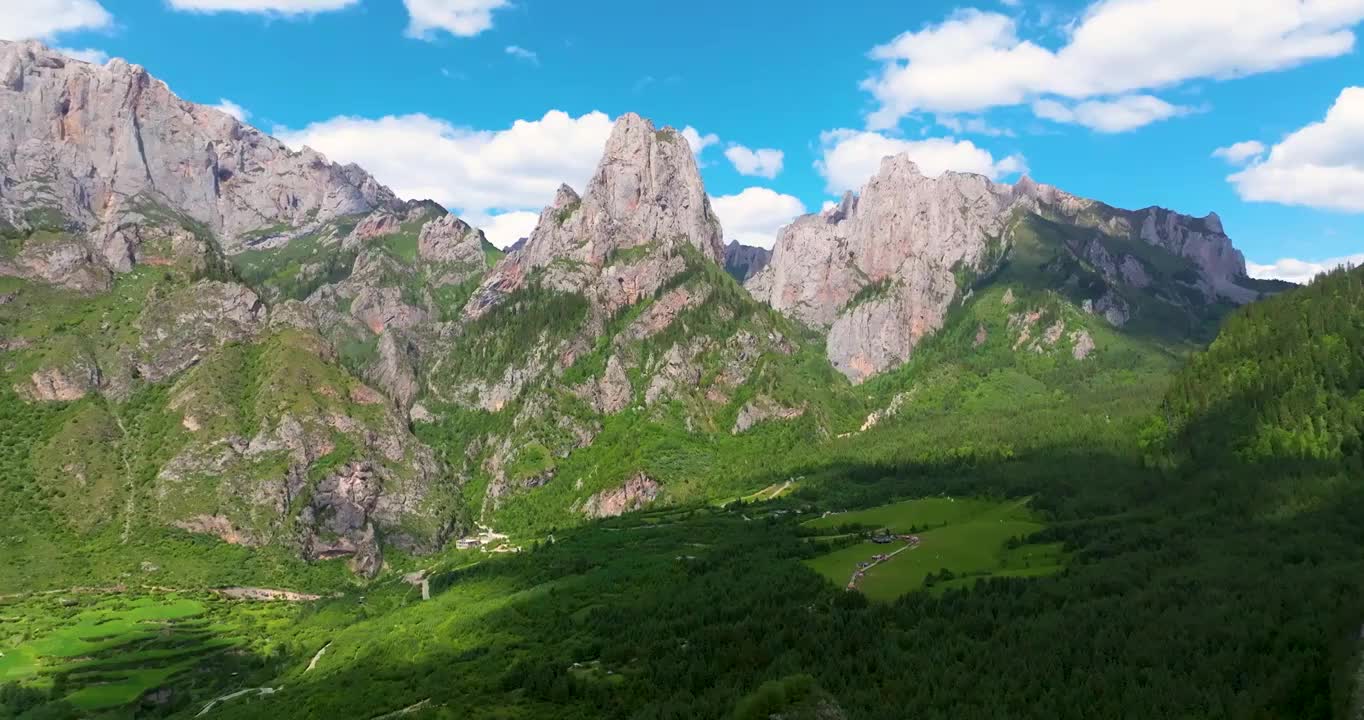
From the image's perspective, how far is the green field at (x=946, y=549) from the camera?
433ft

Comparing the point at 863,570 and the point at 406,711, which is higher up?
the point at 863,570

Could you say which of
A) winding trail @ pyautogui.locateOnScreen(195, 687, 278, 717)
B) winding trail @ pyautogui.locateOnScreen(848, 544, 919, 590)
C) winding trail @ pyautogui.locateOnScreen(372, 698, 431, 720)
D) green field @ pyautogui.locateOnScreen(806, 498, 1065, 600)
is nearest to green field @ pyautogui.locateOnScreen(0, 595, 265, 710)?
winding trail @ pyautogui.locateOnScreen(195, 687, 278, 717)

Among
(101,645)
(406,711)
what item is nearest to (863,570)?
(406,711)

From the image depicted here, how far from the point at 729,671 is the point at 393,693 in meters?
54.6

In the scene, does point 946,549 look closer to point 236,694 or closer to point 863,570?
point 863,570

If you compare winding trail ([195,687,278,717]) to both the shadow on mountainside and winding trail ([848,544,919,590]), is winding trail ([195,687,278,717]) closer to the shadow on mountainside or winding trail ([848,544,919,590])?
the shadow on mountainside

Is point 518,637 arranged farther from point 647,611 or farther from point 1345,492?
point 1345,492

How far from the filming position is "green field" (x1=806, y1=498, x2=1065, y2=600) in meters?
132

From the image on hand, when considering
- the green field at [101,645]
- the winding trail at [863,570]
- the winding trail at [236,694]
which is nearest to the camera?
the winding trail at [863,570]

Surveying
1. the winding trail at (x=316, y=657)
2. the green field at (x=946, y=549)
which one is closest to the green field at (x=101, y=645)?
the winding trail at (x=316, y=657)

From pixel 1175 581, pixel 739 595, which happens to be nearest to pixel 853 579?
pixel 739 595

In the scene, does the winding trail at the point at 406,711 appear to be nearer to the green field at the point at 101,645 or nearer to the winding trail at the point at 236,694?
the winding trail at the point at 236,694

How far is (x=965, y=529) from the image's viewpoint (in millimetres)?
165750

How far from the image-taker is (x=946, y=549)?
151 metres
